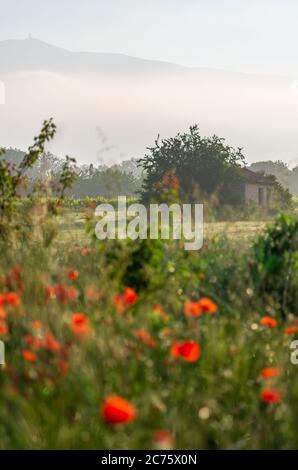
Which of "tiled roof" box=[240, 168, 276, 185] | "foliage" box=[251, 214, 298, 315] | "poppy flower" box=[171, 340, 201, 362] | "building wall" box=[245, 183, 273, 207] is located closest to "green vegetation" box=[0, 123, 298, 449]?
"poppy flower" box=[171, 340, 201, 362]

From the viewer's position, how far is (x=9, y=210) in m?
9.95

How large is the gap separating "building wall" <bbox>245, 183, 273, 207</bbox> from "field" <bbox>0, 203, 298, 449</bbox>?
46.3m

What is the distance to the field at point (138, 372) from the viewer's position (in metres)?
3.82

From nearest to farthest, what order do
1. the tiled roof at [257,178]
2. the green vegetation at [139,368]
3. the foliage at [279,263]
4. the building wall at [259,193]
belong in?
the green vegetation at [139,368]
the foliage at [279,263]
the tiled roof at [257,178]
the building wall at [259,193]

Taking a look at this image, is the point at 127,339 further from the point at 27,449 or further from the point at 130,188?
the point at 130,188

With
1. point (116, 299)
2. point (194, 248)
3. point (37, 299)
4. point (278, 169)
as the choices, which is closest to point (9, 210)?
point (194, 248)

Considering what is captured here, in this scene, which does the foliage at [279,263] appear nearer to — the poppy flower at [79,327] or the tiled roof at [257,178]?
the poppy flower at [79,327]

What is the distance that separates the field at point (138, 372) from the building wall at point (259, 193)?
4629cm

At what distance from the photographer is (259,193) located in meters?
54.5

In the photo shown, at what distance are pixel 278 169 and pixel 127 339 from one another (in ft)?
524

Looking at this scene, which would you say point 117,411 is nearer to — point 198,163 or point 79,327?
point 79,327

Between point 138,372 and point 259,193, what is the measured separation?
51.0 metres

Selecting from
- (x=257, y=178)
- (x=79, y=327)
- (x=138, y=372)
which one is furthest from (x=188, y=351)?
(x=257, y=178)

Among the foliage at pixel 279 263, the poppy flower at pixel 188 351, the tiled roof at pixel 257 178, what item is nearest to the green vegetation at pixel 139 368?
the poppy flower at pixel 188 351
